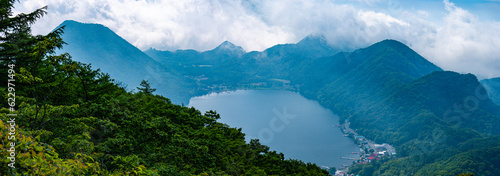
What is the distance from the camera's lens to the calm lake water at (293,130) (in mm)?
85375

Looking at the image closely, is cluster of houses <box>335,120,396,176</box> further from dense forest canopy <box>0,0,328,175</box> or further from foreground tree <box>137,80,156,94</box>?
dense forest canopy <box>0,0,328,175</box>

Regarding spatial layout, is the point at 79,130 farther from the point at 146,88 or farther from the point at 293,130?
the point at 293,130

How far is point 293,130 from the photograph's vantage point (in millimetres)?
108812

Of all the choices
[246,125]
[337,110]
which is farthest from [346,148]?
[337,110]

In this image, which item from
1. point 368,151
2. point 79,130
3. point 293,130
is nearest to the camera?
point 79,130

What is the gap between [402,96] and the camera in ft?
520

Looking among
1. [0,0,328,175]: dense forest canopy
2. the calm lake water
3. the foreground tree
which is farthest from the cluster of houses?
[0,0,328,175]: dense forest canopy

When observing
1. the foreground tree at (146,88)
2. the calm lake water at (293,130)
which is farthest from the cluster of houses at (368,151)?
the foreground tree at (146,88)

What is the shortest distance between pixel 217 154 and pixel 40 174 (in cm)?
1084

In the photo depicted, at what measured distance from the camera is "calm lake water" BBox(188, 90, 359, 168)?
280 feet

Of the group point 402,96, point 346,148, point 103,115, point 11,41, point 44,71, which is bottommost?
point 103,115

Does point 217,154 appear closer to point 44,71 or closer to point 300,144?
point 44,71

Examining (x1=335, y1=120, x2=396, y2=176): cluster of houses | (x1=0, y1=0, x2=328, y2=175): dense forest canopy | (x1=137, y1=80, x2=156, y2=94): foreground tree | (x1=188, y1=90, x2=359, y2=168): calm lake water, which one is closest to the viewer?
(x1=0, y1=0, x2=328, y2=175): dense forest canopy

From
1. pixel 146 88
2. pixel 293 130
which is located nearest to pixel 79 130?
pixel 146 88
